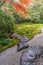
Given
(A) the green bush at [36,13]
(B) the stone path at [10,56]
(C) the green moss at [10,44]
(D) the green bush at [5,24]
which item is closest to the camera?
(B) the stone path at [10,56]

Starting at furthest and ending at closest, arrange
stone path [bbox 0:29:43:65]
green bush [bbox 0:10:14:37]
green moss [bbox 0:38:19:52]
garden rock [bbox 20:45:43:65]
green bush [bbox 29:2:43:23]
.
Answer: green bush [bbox 29:2:43:23], green bush [bbox 0:10:14:37], green moss [bbox 0:38:19:52], stone path [bbox 0:29:43:65], garden rock [bbox 20:45:43:65]

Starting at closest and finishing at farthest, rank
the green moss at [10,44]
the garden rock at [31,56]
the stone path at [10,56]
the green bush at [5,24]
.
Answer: the garden rock at [31,56] < the stone path at [10,56] < the green moss at [10,44] < the green bush at [5,24]

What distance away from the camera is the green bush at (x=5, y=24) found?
11970 mm

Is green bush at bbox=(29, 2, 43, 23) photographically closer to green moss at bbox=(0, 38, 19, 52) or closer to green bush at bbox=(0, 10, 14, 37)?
green bush at bbox=(0, 10, 14, 37)

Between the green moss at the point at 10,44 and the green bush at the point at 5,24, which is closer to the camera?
the green moss at the point at 10,44

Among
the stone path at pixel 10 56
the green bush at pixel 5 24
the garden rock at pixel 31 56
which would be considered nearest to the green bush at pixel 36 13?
the green bush at pixel 5 24

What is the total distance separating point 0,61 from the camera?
26.3 feet

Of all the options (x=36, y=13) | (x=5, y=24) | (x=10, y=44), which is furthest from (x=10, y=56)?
(x=36, y=13)

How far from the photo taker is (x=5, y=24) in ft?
40.1

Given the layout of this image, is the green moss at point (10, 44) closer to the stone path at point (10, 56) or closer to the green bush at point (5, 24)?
the stone path at point (10, 56)

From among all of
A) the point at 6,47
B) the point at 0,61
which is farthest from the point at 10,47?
the point at 0,61

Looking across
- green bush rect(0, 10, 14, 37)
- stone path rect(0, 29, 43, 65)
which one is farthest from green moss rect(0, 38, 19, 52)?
green bush rect(0, 10, 14, 37)

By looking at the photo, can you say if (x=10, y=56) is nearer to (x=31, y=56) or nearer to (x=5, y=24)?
(x=31, y=56)

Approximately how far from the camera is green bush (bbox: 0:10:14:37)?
39.3ft
